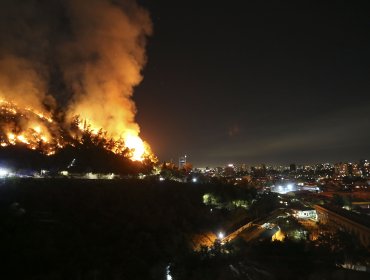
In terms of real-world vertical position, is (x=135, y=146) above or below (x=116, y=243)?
above

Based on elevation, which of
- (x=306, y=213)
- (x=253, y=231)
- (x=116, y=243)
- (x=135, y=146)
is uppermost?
(x=135, y=146)

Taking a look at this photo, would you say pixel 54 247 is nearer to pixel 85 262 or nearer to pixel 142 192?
pixel 85 262

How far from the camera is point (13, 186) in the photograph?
2695 cm

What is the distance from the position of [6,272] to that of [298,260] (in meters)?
14.5

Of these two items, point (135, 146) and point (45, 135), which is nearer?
point (45, 135)

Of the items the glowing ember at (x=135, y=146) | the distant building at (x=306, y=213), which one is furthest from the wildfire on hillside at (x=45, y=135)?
the distant building at (x=306, y=213)

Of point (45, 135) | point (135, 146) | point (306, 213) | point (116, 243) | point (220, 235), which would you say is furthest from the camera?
point (135, 146)

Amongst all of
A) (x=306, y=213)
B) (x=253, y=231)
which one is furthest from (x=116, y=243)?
(x=306, y=213)

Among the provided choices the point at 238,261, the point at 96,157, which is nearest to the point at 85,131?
the point at 96,157

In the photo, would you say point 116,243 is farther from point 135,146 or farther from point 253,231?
point 135,146

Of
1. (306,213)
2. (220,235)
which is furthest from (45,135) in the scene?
(306,213)

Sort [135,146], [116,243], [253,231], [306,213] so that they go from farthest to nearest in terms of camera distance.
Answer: [135,146]
[306,213]
[253,231]
[116,243]

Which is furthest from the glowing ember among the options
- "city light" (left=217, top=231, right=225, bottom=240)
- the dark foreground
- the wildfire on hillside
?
"city light" (left=217, top=231, right=225, bottom=240)

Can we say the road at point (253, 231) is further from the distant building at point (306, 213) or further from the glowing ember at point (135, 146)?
the glowing ember at point (135, 146)
